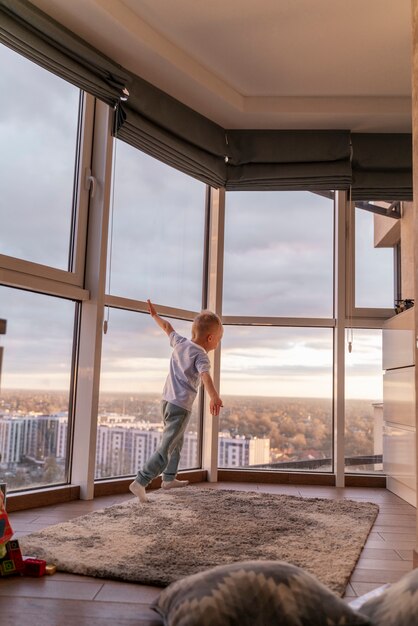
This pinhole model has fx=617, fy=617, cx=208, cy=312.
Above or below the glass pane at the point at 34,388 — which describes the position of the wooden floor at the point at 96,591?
below

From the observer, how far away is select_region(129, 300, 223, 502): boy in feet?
9.91

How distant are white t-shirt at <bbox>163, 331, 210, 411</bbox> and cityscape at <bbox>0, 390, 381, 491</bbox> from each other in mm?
418

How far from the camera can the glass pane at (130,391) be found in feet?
11.5

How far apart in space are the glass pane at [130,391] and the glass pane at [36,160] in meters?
0.59

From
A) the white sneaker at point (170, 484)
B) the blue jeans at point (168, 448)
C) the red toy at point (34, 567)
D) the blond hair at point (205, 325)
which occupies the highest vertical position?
the blond hair at point (205, 325)

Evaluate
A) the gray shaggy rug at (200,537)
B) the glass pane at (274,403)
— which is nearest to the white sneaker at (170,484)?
the gray shaggy rug at (200,537)

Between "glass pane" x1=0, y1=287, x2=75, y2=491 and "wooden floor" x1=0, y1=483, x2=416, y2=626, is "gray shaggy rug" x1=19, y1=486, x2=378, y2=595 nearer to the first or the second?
"wooden floor" x1=0, y1=483, x2=416, y2=626

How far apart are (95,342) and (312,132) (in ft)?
7.09

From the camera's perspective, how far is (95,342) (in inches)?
131

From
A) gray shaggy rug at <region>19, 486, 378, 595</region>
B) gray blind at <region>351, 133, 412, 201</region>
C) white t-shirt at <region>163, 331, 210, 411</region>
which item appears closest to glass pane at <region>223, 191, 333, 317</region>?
gray blind at <region>351, 133, 412, 201</region>

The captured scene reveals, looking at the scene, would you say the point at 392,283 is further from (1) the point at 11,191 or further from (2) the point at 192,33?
(1) the point at 11,191

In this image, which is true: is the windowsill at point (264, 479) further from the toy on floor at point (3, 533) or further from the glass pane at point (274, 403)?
the toy on floor at point (3, 533)

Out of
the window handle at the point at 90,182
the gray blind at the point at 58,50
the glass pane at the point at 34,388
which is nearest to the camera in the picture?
the gray blind at the point at 58,50

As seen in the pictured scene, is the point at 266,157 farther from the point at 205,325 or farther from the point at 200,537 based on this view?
the point at 200,537
